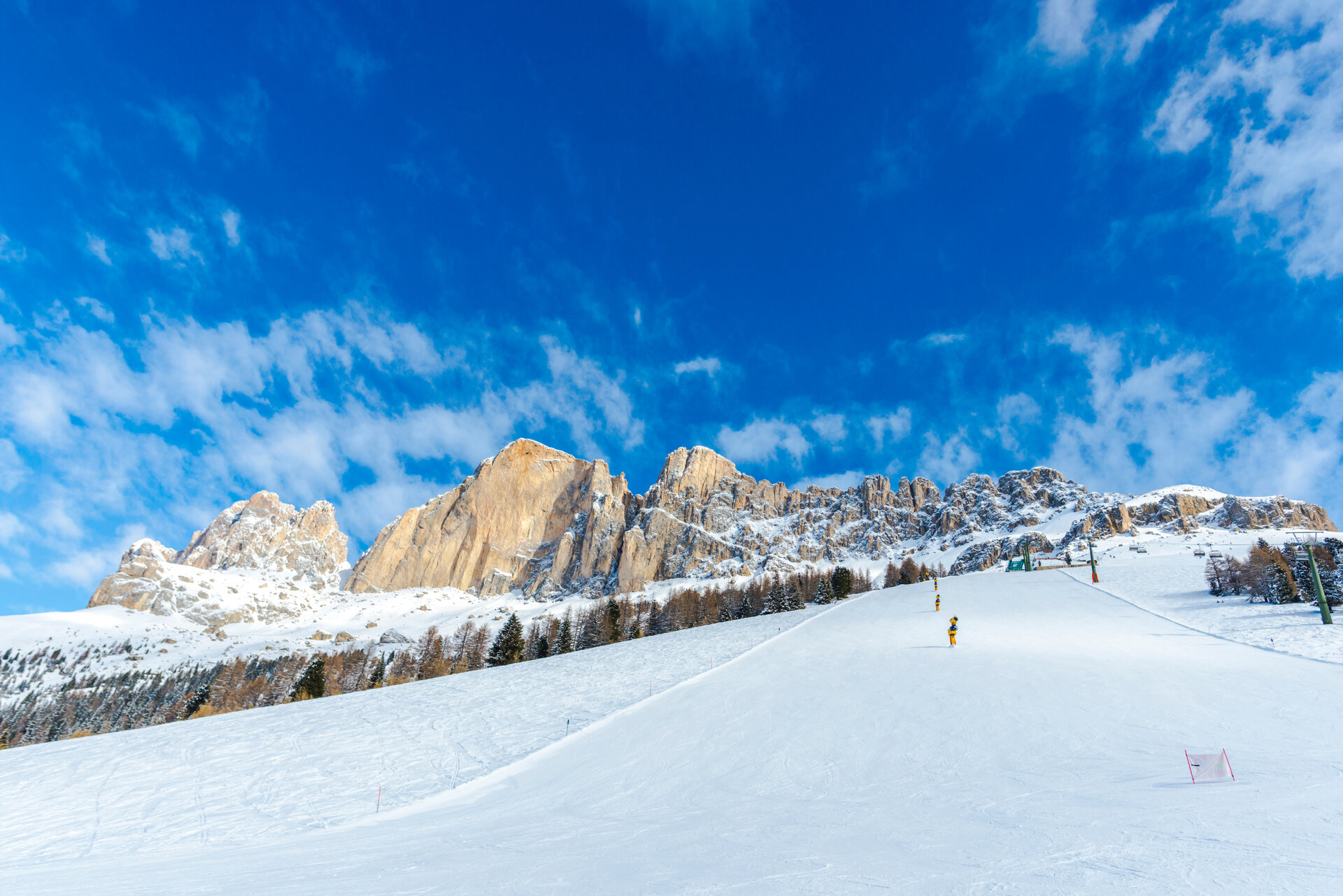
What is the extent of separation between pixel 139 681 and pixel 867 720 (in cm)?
16329

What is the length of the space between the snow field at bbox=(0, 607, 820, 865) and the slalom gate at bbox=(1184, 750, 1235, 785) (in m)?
13.8

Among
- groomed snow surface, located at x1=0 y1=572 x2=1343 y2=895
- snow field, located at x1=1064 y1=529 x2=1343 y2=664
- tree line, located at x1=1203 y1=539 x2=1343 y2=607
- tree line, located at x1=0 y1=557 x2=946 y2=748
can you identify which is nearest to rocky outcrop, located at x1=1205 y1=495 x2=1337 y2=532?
tree line, located at x1=0 y1=557 x2=946 y2=748

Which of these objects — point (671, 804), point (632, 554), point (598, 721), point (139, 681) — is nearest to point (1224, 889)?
point (671, 804)

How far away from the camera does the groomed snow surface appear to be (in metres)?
5.99

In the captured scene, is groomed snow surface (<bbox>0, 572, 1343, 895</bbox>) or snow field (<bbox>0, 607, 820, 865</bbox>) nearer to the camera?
groomed snow surface (<bbox>0, 572, 1343, 895</bbox>)

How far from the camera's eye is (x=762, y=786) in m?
10.3

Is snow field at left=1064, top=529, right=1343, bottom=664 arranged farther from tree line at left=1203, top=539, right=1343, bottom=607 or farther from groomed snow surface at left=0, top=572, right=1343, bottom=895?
groomed snow surface at left=0, top=572, right=1343, bottom=895

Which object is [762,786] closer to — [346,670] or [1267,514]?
[346,670]

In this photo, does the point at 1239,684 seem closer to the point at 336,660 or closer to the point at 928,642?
the point at 928,642

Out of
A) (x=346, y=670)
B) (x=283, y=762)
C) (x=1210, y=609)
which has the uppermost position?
(x=1210, y=609)

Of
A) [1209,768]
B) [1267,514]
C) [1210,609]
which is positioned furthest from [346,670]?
[1267,514]

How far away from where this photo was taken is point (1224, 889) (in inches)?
179

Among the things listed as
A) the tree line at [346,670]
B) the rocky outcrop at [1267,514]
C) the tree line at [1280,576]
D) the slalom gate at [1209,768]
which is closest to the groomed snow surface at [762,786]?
the slalom gate at [1209,768]

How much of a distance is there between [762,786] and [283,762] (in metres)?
14.2
